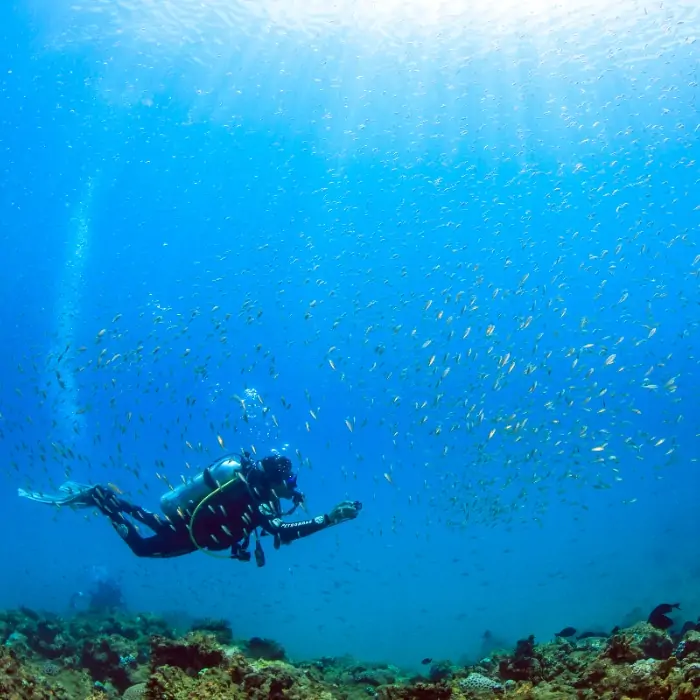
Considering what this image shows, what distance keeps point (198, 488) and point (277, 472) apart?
4.82 feet

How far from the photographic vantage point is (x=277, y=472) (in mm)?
8859

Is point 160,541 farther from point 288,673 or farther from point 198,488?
point 288,673

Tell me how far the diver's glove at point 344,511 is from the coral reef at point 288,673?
2.07 m

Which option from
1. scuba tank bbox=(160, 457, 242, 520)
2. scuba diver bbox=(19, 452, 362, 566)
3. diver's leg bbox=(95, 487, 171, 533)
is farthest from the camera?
diver's leg bbox=(95, 487, 171, 533)

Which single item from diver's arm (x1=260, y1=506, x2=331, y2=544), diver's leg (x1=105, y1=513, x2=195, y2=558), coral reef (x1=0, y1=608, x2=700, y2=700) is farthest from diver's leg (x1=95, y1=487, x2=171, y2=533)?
diver's arm (x1=260, y1=506, x2=331, y2=544)

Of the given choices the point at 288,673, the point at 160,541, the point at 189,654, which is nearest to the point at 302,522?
the point at 288,673

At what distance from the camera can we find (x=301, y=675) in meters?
7.94

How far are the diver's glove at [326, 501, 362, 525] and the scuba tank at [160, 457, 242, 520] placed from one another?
1.57 meters

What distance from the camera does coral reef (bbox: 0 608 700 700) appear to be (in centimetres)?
546

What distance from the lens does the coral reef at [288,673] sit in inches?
215

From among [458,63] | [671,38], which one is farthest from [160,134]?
[671,38]

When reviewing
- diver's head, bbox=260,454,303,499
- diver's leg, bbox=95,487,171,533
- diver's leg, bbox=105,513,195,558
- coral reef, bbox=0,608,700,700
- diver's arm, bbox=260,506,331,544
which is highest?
diver's leg, bbox=95,487,171,533

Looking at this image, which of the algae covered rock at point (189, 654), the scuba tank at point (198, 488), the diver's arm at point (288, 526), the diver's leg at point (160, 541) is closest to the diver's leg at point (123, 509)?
the diver's leg at point (160, 541)

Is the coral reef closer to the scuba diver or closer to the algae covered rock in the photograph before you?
the algae covered rock
